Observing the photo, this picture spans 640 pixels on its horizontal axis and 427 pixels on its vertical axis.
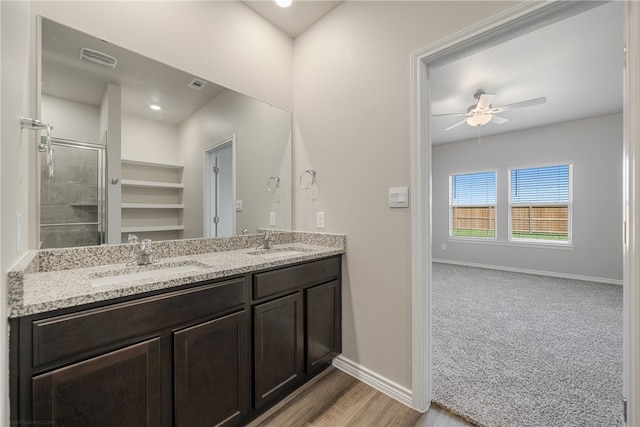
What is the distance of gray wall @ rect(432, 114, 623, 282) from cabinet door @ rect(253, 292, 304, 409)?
17.0ft

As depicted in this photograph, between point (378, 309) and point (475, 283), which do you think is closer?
point (378, 309)

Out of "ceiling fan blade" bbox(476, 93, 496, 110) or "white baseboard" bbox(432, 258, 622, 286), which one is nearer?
"ceiling fan blade" bbox(476, 93, 496, 110)

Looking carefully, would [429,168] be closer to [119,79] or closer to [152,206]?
[152,206]

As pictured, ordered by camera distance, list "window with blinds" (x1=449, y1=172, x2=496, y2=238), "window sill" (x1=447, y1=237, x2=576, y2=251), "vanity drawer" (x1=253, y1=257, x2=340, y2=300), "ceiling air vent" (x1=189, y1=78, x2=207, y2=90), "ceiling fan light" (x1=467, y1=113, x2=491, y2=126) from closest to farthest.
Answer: "vanity drawer" (x1=253, y1=257, x2=340, y2=300) < "ceiling air vent" (x1=189, y1=78, x2=207, y2=90) < "ceiling fan light" (x1=467, y1=113, x2=491, y2=126) < "window sill" (x1=447, y1=237, x2=576, y2=251) < "window with blinds" (x1=449, y1=172, x2=496, y2=238)

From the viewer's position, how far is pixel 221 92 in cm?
198

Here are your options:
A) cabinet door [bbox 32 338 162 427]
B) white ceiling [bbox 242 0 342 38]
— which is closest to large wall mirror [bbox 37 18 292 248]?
white ceiling [bbox 242 0 342 38]

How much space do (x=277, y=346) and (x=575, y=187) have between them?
18.3ft

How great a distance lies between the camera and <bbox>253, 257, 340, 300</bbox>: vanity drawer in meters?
1.53

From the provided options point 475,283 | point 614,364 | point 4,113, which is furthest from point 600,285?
point 4,113

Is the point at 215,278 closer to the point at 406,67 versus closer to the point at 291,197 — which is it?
the point at 291,197

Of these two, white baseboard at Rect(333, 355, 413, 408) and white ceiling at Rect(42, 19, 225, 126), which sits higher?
white ceiling at Rect(42, 19, 225, 126)

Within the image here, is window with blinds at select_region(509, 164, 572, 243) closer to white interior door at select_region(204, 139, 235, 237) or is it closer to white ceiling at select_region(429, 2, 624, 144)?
white ceiling at select_region(429, 2, 624, 144)

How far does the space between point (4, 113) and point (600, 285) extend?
21.2 feet

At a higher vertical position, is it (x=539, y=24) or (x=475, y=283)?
(x=539, y=24)
